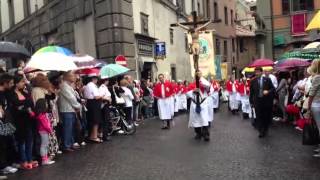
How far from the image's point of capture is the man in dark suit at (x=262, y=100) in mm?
14734

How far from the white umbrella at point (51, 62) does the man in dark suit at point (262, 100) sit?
15.9 feet

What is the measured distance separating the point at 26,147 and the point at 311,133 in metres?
5.29

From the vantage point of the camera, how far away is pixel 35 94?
11727 mm

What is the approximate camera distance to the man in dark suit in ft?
48.3

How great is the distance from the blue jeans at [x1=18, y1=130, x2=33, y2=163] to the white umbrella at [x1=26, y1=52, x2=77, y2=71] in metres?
1.38

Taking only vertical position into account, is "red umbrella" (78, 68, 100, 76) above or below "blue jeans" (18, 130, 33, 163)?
above

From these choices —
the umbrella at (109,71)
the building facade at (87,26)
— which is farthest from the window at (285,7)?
the umbrella at (109,71)

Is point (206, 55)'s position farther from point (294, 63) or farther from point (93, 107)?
point (93, 107)

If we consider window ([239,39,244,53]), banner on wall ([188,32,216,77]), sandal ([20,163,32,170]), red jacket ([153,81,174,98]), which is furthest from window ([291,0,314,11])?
sandal ([20,163,32,170])

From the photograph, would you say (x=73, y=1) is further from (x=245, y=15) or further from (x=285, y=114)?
(x=245, y=15)

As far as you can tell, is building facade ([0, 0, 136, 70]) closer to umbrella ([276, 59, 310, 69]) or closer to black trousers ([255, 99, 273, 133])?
umbrella ([276, 59, 310, 69])

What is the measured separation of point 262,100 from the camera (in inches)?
584

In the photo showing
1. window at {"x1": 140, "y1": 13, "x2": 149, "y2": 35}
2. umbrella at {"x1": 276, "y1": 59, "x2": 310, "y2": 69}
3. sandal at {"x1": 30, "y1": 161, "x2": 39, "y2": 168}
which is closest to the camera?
sandal at {"x1": 30, "y1": 161, "x2": 39, "y2": 168}

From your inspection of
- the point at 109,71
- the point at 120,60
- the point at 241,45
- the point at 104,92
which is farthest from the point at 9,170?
the point at 241,45
